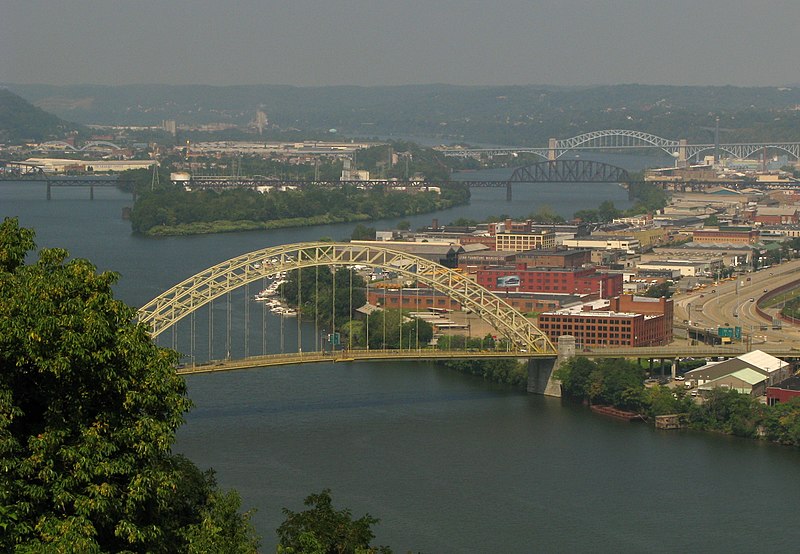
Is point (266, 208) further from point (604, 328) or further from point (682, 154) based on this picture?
point (682, 154)

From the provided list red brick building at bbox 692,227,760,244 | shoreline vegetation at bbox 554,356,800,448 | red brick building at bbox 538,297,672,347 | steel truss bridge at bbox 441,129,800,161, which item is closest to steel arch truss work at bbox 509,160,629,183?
steel truss bridge at bbox 441,129,800,161

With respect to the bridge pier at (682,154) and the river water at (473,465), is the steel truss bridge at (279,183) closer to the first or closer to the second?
the bridge pier at (682,154)

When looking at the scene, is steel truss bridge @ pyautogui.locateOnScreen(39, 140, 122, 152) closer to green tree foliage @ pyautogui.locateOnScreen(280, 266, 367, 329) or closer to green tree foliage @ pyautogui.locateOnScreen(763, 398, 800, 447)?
green tree foliage @ pyautogui.locateOnScreen(280, 266, 367, 329)

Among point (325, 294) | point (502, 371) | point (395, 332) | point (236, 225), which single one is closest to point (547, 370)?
point (502, 371)

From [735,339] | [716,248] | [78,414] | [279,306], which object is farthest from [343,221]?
[78,414]

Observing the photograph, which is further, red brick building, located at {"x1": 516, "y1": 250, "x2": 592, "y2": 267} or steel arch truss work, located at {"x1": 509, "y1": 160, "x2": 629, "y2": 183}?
steel arch truss work, located at {"x1": 509, "y1": 160, "x2": 629, "y2": 183}

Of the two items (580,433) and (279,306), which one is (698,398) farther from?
(279,306)
